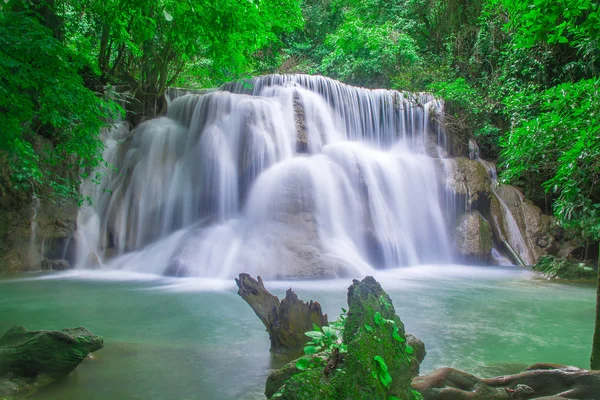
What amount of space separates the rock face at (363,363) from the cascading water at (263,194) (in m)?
7.01

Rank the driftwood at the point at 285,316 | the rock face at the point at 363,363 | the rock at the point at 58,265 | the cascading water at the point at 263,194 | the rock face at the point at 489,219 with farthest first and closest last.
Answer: the rock face at the point at 489,219, the rock at the point at 58,265, the cascading water at the point at 263,194, the driftwood at the point at 285,316, the rock face at the point at 363,363

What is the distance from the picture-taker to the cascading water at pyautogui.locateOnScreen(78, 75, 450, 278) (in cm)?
1072

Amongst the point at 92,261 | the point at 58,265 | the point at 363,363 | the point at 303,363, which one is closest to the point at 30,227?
the point at 58,265

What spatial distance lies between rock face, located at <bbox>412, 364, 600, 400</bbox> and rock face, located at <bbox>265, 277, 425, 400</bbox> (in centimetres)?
55

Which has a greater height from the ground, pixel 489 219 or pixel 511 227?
pixel 489 219

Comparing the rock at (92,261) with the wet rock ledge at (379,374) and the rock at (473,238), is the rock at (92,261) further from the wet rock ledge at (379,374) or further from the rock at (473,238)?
the rock at (473,238)

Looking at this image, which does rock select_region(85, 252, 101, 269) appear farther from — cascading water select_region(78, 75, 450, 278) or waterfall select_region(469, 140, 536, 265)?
waterfall select_region(469, 140, 536, 265)

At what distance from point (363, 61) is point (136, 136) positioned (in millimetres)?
10819

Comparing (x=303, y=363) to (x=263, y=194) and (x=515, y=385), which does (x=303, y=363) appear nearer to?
(x=515, y=385)

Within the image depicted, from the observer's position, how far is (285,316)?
468 centimetres

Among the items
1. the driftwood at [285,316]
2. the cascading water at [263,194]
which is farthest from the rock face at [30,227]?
the driftwood at [285,316]

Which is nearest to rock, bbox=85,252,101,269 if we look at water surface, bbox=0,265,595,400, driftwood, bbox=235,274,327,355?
water surface, bbox=0,265,595,400

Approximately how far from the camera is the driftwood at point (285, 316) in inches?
183

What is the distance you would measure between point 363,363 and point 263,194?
9.60m
